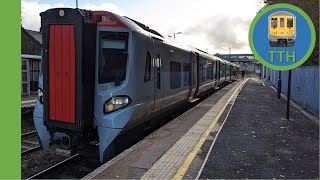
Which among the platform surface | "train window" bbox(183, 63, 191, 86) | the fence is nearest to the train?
the platform surface

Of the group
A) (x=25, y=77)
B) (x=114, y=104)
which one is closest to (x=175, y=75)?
(x=114, y=104)

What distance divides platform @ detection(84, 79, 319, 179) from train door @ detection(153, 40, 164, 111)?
2.53 ft

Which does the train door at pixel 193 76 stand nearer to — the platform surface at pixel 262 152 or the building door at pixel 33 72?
the platform surface at pixel 262 152

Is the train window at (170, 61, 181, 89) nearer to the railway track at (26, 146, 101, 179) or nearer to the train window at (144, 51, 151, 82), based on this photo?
the train window at (144, 51, 151, 82)

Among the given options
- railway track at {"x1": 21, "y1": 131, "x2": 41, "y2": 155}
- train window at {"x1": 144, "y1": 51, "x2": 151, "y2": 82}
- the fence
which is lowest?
Result: railway track at {"x1": 21, "y1": 131, "x2": 41, "y2": 155}

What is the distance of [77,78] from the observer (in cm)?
669

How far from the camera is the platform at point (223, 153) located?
5.83 meters

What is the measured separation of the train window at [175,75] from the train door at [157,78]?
4.19 ft

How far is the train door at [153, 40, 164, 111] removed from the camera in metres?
8.72

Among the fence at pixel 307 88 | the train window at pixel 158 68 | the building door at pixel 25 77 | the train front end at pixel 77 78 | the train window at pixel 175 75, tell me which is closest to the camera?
the train front end at pixel 77 78

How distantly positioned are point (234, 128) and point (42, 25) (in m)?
5.60

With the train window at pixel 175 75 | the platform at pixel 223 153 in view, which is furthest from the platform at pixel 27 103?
the platform at pixel 223 153

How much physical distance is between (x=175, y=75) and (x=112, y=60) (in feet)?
14.3

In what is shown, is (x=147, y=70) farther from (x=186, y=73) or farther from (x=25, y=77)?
(x=25, y=77)
